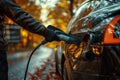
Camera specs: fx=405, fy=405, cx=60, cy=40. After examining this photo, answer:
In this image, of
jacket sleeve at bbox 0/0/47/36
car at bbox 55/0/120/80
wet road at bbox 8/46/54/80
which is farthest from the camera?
wet road at bbox 8/46/54/80

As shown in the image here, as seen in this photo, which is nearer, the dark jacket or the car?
the dark jacket

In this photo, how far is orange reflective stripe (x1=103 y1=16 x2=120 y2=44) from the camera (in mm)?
3840

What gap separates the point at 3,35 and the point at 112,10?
3.69 ft

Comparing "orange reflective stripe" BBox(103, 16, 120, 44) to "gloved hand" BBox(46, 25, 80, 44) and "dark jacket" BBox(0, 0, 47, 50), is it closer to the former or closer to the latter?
"gloved hand" BBox(46, 25, 80, 44)

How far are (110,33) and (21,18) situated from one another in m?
0.88

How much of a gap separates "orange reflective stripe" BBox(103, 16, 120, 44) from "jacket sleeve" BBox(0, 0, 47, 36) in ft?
2.05

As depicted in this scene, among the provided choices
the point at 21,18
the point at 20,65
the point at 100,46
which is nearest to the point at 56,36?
the point at 21,18

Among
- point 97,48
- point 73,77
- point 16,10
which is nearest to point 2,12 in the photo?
point 16,10

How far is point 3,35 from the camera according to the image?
3975 mm

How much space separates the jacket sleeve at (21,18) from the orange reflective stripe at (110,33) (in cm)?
63

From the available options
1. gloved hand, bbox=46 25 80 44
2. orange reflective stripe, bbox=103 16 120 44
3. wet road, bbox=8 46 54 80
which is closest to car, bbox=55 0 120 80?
orange reflective stripe, bbox=103 16 120 44

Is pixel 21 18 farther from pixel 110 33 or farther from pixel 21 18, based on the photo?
pixel 110 33

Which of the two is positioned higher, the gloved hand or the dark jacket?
the dark jacket

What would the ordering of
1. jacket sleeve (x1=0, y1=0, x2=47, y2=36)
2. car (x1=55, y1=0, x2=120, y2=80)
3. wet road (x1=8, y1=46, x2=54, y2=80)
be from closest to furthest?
jacket sleeve (x1=0, y1=0, x2=47, y2=36) < car (x1=55, y1=0, x2=120, y2=80) < wet road (x1=8, y1=46, x2=54, y2=80)
